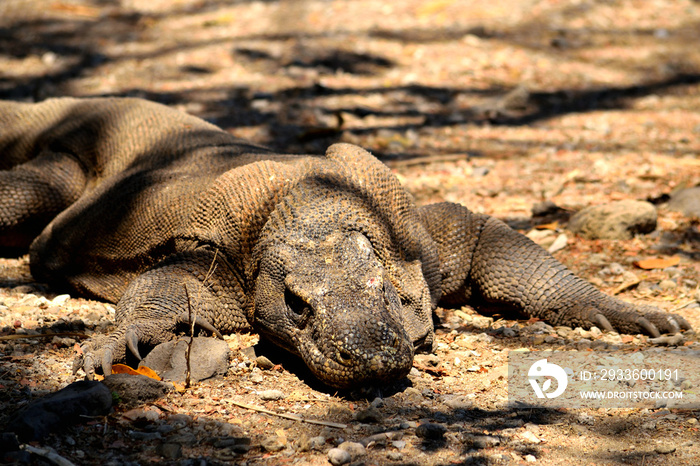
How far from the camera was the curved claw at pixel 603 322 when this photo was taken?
4.07 meters

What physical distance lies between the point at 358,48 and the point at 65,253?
5.92 meters

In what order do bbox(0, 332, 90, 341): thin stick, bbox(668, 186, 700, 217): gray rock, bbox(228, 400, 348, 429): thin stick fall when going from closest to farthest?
bbox(228, 400, 348, 429): thin stick
bbox(0, 332, 90, 341): thin stick
bbox(668, 186, 700, 217): gray rock

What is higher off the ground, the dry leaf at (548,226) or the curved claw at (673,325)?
the curved claw at (673,325)

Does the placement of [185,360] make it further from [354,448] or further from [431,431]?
[431,431]

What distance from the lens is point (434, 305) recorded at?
4.23 metres

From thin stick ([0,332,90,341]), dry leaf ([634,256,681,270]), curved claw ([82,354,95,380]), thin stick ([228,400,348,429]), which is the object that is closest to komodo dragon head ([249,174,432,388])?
thin stick ([228,400,348,429])

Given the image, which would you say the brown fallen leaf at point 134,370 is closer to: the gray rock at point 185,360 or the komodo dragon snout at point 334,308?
the gray rock at point 185,360

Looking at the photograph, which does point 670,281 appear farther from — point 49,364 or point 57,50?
point 57,50

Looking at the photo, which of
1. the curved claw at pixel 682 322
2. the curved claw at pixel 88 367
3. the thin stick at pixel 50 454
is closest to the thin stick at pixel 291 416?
the curved claw at pixel 88 367

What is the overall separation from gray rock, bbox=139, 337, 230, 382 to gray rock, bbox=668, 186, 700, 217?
393 cm

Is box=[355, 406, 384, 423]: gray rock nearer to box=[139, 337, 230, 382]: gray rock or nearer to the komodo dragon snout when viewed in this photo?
the komodo dragon snout

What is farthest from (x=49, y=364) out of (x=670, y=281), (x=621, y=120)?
(x=621, y=120)

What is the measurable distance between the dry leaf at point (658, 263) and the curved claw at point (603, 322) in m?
1.07

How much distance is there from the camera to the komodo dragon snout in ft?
10.3
